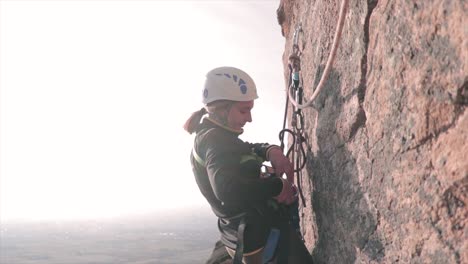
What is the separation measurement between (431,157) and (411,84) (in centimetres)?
54

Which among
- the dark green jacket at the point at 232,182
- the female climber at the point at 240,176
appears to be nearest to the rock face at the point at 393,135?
the female climber at the point at 240,176

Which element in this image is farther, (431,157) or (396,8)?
(396,8)

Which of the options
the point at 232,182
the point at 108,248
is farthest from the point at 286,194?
the point at 108,248

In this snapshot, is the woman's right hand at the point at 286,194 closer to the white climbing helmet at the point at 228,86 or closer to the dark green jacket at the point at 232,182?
the dark green jacket at the point at 232,182

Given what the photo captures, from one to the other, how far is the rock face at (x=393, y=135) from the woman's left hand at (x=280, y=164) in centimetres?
39

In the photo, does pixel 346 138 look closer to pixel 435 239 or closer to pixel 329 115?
pixel 329 115

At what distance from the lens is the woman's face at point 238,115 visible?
4367 mm

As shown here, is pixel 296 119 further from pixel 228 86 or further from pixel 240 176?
pixel 240 176

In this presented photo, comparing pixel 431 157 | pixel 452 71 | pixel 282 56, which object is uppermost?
pixel 282 56

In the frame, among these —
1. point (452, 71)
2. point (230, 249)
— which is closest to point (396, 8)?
point (452, 71)

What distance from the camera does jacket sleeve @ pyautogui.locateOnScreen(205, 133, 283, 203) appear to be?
3.63 metres

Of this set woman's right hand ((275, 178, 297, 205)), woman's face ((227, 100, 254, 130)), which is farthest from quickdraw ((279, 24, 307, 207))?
woman's face ((227, 100, 254, 130))

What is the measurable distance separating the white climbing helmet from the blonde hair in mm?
74

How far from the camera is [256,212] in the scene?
4.15m
